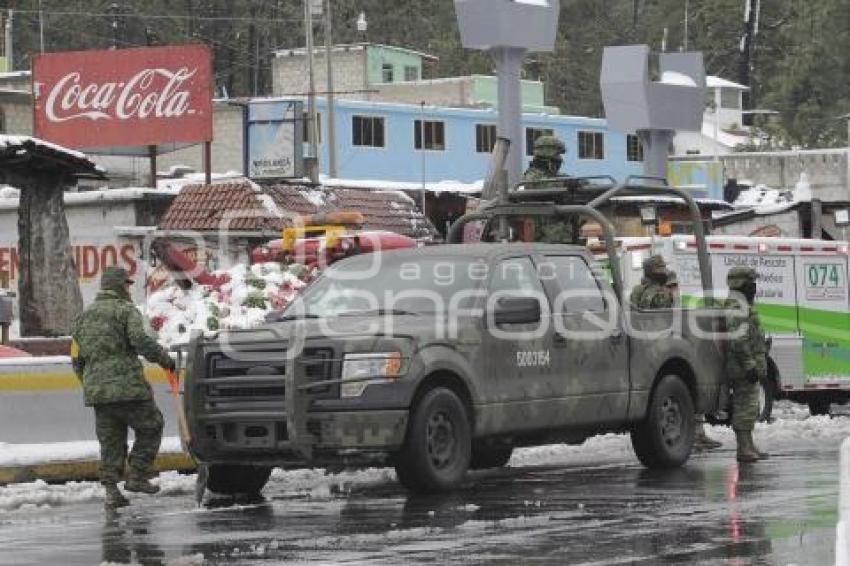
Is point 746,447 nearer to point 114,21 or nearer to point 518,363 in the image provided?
point 518,363

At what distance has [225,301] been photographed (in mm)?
21656

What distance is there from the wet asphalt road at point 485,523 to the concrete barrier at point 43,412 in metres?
1.14

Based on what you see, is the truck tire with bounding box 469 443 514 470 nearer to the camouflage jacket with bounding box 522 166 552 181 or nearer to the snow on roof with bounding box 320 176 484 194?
the camouflage jacket with bounding box 522 166 552 181

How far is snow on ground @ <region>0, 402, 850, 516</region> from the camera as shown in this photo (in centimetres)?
1448

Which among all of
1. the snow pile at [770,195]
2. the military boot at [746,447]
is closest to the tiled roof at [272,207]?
the snow pile at [770,195]

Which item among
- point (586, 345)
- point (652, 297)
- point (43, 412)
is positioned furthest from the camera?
point (652, 297)

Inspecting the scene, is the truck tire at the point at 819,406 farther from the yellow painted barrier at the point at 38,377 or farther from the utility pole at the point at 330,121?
the utility pole at the point at 330,121

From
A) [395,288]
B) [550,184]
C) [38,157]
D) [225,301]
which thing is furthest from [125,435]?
[38,157]

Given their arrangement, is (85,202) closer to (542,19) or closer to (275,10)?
(542,19)

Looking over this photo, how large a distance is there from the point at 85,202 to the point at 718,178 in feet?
98.6

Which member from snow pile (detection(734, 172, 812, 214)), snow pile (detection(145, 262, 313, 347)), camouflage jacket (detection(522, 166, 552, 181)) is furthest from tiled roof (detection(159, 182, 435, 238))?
camouflage jacket (detection(522, 166, 552, 181))

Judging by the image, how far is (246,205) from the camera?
38219mm

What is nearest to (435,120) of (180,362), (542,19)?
(542,19)

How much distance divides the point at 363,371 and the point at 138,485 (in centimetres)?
222
